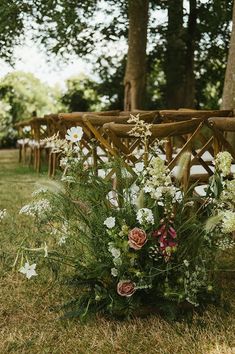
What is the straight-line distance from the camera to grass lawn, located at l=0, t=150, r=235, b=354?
8.51 ft

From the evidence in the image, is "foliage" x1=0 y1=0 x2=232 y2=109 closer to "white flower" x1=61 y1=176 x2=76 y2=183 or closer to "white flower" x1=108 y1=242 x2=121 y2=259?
"white flower" x1=61 y1=176 x2=76 y2=183

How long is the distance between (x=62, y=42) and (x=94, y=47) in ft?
9.58

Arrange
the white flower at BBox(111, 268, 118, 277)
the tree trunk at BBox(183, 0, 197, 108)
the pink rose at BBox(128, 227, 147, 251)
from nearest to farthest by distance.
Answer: the pink rose at BBox(128, 227, 147, 251) → the white flower at BBox(111, 268, 118, 277) → the tree trunk at BBox(183, 0, 197, 108)

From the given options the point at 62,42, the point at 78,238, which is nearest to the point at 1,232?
the point at 78,238

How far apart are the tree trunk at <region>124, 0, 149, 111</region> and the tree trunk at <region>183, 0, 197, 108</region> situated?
3699 mm

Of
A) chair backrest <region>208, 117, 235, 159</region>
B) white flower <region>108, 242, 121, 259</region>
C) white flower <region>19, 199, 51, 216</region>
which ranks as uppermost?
chair backrest <region>208, 117, 235, 159</region>

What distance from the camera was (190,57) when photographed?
15.1m

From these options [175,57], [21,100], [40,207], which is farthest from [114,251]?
[21,100]

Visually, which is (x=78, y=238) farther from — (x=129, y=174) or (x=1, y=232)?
(x=1, y=232)

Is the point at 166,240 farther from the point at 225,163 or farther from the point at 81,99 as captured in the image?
the point at 81,99

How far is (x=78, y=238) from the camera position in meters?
2.99

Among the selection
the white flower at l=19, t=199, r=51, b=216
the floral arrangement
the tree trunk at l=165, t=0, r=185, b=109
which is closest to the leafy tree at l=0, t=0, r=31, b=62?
the tree trunk at l=165, t=0, r=185, b=109

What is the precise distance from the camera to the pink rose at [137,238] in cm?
271

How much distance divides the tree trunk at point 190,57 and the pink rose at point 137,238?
11716 mm
